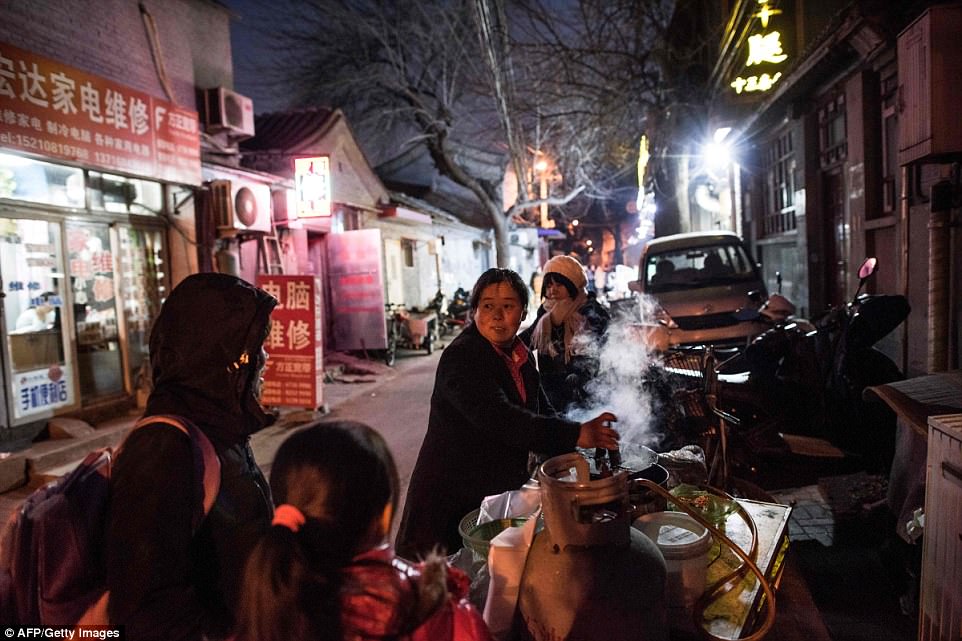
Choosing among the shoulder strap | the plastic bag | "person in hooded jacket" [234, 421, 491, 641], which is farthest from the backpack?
the plastic bag

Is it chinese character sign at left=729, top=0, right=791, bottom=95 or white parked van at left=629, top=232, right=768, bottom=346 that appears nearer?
white parked van at left=629, top=232, right=768, bottom=346

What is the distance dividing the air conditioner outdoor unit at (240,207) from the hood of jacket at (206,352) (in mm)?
9304

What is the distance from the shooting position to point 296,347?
9.62 metres

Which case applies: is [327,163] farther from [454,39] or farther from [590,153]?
[590,153]

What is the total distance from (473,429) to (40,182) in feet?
26.3

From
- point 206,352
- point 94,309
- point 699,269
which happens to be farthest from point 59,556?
point 699,269

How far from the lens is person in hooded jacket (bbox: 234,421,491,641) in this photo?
4.30 feet

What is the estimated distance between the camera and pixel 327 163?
506 inches

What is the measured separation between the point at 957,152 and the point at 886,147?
4157mm

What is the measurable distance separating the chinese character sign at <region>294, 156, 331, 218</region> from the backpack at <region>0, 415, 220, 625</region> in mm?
11835

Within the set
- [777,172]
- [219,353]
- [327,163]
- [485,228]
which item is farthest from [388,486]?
[485,228]

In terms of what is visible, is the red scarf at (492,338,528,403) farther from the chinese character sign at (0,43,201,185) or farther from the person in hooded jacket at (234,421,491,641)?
the chinese character sign at (0,43,201,185)

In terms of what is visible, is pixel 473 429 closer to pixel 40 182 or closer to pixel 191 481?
pixel 191 481

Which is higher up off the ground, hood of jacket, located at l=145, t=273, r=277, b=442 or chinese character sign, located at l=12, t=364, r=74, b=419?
hood of jacket, located at l=145, t=273, r=277, b=442
